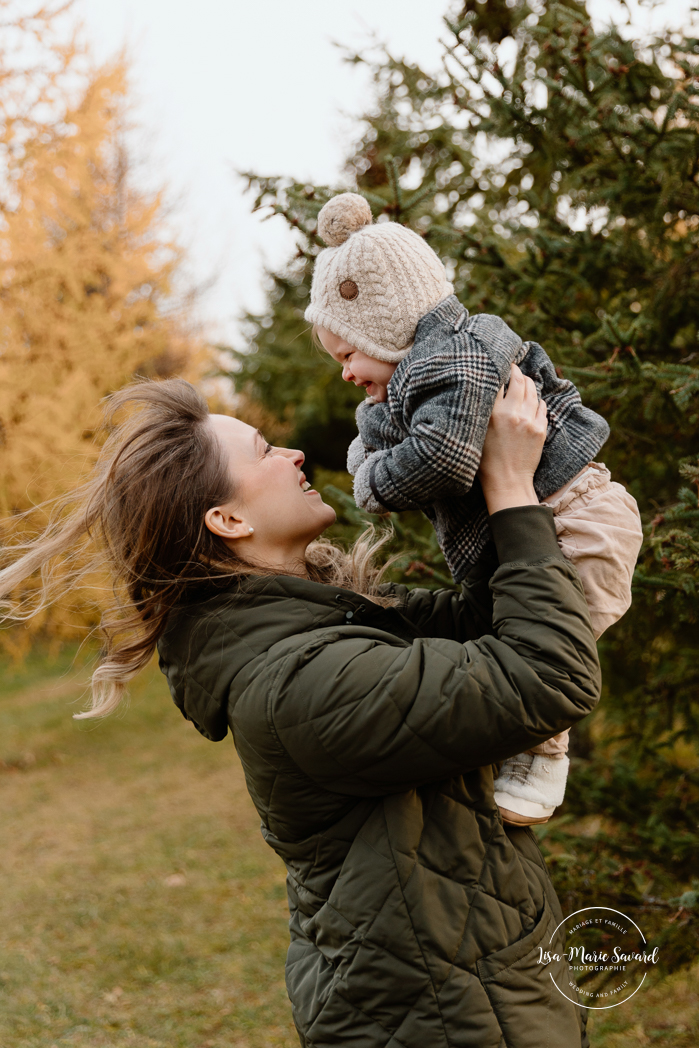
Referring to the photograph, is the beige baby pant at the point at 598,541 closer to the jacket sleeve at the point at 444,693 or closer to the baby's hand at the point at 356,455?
the jacket sleeve at the point at 444,693

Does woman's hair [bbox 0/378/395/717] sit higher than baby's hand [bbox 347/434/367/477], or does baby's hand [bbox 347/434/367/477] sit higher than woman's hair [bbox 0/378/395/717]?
baby's hand [bbox 347/434/367/477]

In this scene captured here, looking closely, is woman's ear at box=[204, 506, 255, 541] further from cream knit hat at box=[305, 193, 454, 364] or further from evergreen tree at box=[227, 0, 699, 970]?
evergreen tree at box=[227, 0, 699, 970]

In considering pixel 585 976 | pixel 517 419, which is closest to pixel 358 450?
pixel 517 419

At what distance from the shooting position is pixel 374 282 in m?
1.52

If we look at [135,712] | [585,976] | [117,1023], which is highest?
[585,976]

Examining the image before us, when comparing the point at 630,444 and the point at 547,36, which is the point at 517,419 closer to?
the point at 630,444

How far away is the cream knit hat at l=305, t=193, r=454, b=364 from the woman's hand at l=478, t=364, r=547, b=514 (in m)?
0.26

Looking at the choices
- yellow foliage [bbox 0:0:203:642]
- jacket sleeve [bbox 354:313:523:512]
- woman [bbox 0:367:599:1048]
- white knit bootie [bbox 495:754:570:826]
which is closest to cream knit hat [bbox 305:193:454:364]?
jacket sleeve [bbox 354:313:523:512]

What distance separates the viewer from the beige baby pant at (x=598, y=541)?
1415 millimetres

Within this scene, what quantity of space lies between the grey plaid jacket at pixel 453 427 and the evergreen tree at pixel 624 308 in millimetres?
470

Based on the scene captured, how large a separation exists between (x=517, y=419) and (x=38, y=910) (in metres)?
5.44

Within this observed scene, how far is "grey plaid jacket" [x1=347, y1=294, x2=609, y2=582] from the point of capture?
135 cm

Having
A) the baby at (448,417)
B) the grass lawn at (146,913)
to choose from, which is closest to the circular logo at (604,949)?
the baby at (448,417)

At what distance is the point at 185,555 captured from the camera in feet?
4.99
